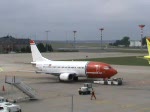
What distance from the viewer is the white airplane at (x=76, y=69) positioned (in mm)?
67000

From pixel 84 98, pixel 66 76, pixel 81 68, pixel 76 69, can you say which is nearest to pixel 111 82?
pixel 81 68

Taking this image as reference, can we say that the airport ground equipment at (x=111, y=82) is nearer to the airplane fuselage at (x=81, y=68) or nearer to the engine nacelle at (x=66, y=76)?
the airplane fuselage at (x=81, y=68)

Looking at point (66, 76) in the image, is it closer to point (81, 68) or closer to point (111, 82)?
point (81, 68)

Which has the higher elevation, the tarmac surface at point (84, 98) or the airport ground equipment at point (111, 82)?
the airport ground equipment at point (111, 82)

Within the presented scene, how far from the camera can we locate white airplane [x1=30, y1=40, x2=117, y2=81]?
220 feet

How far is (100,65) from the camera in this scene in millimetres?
67062

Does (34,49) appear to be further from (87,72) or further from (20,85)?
(20,85)

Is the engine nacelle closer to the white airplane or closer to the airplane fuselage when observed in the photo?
the white airplane

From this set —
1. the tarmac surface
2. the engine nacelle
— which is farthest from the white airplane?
the tarmac surface

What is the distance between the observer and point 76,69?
6894 cm

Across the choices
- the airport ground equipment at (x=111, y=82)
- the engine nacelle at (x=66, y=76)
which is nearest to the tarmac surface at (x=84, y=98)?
the engine nacelle at (x=66, y=76)

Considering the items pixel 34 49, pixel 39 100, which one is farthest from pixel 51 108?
pixel 34 49

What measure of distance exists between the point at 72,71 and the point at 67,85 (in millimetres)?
4788

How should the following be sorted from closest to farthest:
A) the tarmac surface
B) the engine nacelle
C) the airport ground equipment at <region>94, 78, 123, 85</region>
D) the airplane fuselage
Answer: the tarmac surface, the airport ground equipment at <region>94, 78, 123, 85</region>, the airplane fuselage, the engine nacelle
